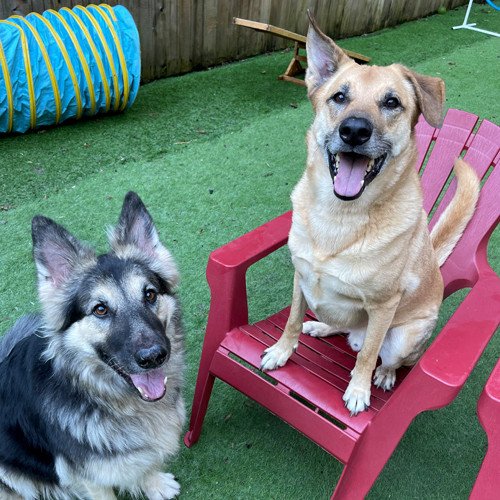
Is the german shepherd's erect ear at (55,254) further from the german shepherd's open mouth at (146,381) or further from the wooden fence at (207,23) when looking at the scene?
the wooden fence at (207,23)

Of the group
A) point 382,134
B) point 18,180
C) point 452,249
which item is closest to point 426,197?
point 452,249

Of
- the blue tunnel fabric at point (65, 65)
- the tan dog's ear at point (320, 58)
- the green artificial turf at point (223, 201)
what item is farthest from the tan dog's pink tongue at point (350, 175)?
the blue tunnel fabric at point (65, 65)

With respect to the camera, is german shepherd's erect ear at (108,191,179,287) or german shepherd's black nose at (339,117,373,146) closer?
german shepherd's black nose at (339,117,373,146)

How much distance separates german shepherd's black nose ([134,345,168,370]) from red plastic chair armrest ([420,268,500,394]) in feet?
3.02

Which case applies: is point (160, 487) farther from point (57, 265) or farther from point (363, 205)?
point (363, 205)

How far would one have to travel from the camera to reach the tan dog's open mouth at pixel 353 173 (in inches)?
67.3

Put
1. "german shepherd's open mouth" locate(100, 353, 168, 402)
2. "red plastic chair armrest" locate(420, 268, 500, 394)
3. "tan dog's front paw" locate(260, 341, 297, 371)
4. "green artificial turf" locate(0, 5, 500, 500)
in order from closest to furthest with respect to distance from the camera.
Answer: "red plastic chair armrest" locate(420, 268, 500, 394) < "german shepherd's open mouth" locate(100, 353, 168, 402) < "tan dog's front paw" locate(260, 341, 297, 371) < "green artificial turf" locate(0, 5, 500, 500)

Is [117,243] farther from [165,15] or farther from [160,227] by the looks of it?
[165,15]

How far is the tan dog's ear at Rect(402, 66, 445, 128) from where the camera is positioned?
5.81 feet

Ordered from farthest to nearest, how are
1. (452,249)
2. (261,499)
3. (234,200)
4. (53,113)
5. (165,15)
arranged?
(165,15), (53,113), (234,200), (452,249), (261,499)

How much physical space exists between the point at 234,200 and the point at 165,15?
3155 millimetres

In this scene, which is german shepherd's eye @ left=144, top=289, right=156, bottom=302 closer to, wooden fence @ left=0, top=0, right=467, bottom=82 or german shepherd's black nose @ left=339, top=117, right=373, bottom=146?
german shepherd's black nose @ left=339, top=117, right=373, bottom=146

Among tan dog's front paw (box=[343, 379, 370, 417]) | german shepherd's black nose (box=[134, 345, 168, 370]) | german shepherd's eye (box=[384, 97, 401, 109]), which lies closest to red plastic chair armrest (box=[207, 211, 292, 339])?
german shepherd's black nose (box=[134, 345, 168, 370])

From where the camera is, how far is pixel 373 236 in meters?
1.81
